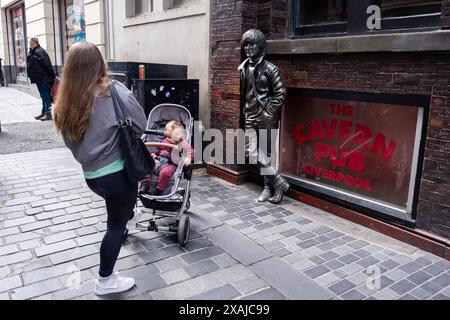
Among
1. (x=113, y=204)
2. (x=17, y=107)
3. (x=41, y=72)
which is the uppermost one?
(x=41, y=72)

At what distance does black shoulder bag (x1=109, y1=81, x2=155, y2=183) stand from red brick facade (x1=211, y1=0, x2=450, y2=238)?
283 cm

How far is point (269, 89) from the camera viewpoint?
17.5 ft

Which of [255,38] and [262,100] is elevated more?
[255,38]

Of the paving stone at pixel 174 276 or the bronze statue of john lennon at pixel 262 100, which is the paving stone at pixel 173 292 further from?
the bronze statue of john lennon at pixel 262 100

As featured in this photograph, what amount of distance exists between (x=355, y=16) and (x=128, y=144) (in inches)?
133

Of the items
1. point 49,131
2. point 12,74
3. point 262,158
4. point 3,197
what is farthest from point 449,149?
point 12,74

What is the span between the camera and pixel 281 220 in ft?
15.8

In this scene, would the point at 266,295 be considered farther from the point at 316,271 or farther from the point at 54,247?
the point at 54,247

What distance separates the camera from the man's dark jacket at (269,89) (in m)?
5.20

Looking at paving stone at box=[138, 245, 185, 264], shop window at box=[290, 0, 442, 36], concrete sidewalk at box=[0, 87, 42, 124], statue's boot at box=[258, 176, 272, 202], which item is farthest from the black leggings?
concrete sidewalk at box=[0, 87, 42, 124]

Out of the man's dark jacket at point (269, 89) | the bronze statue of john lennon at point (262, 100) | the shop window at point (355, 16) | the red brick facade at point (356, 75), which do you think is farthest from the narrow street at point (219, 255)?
the shop window at point (355, 16)

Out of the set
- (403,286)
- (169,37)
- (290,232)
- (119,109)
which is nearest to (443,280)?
(403,286)
